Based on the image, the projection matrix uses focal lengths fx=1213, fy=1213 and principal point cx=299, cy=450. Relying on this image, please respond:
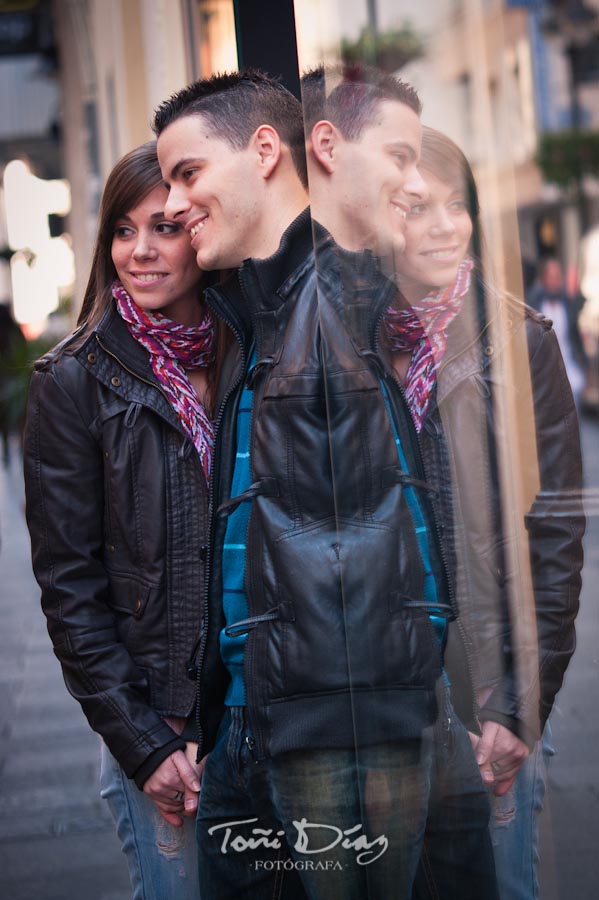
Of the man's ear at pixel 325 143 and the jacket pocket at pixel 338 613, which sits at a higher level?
the man's ear at pixel 325 143

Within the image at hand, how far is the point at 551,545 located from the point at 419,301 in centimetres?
42

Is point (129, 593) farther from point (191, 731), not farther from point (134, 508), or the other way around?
point (191, 731)

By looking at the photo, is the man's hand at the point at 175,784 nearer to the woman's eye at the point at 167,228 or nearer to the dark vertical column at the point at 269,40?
the woman's eye at the point at 167,228

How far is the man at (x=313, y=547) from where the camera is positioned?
71.9 inches

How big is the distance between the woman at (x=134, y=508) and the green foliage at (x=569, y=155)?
73 centimetres

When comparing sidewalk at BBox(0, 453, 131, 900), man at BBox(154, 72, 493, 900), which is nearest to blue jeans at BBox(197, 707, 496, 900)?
man at BBox(154, 72, 493, 900)

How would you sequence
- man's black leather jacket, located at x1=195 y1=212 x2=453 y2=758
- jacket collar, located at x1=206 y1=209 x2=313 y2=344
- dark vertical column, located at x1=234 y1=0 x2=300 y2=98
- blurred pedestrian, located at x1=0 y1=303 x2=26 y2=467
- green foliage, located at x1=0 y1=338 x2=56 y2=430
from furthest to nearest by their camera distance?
1. green foliage, located at x1=0 y1=338 x2=56 y2=430
2. blurred pedestrian, located at x1=0 y1=303 x2=26 y2=467
3. dark vertical column, located at x1=234 y1=0 x2=300 y2=98
4. jacket collar, located at x1=206 y1=209 x2=313 y2=344
5. man's black leather jacket, located at x1=195 y1=212 x2=453 y2=758

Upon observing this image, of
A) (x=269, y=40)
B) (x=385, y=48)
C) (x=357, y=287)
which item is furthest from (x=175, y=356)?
(x=269, y=40)

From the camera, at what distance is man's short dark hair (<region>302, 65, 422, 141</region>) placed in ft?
5.82

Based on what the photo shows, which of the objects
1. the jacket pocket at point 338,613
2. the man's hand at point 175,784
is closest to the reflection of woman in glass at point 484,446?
the jacket pocket at point 338,613

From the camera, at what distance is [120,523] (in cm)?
210

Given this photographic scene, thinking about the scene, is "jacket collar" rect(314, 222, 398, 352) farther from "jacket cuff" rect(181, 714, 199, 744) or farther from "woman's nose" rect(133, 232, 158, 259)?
"jacket cuff" rect(181, 714, 199, 744)

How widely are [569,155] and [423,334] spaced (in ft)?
1.21

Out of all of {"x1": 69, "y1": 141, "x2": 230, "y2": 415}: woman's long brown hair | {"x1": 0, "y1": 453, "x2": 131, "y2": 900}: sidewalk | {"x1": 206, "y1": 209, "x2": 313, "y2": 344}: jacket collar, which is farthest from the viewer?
{"x1": 0, "y1": 453, "x2": 131, "y2": 900}: sidewalk
